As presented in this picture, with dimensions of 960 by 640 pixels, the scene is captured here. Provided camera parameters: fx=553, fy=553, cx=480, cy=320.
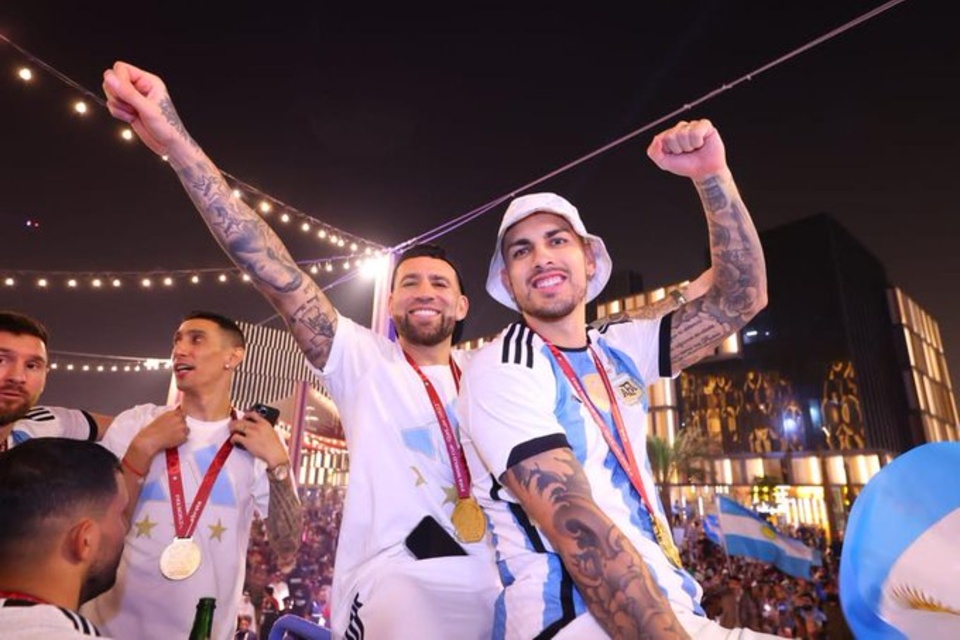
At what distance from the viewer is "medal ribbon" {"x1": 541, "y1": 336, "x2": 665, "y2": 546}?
2051 millimetres

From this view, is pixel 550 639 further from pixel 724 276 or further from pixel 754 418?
pixel 754 418

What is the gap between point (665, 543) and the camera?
2012 mm

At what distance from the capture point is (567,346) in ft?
7.88

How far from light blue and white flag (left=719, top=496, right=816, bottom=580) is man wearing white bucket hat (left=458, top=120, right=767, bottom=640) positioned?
9.13 meters

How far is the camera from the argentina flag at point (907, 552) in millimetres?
1514

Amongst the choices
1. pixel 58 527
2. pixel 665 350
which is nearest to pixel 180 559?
pixel 58 527

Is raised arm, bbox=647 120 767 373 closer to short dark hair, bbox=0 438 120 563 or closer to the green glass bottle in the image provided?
the green glass bottle

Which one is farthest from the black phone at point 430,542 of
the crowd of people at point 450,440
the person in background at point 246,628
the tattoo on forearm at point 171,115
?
the person in background at point 246,628

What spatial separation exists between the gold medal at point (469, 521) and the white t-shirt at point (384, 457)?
3cm

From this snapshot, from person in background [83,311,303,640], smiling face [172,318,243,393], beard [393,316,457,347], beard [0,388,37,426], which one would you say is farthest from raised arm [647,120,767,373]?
beard [0,388,37,426]

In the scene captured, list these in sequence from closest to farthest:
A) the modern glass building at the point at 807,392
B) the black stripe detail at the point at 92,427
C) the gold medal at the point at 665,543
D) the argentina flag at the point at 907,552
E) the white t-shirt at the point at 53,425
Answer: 1. the argentina flag at the point at 907,552
2. the gold medal at the point at 665,543
3. the white t-shirt at the point at 53,425
4. the black stripe detail at the point at 92,427
5. the modern glass building at the point at 807,392

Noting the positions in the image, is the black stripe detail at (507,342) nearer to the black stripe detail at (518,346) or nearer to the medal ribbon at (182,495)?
the black stripe detail at (518,346)

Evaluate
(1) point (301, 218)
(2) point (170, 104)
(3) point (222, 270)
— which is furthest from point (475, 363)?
(3) point (222, 270)

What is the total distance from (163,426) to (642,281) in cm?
6005
